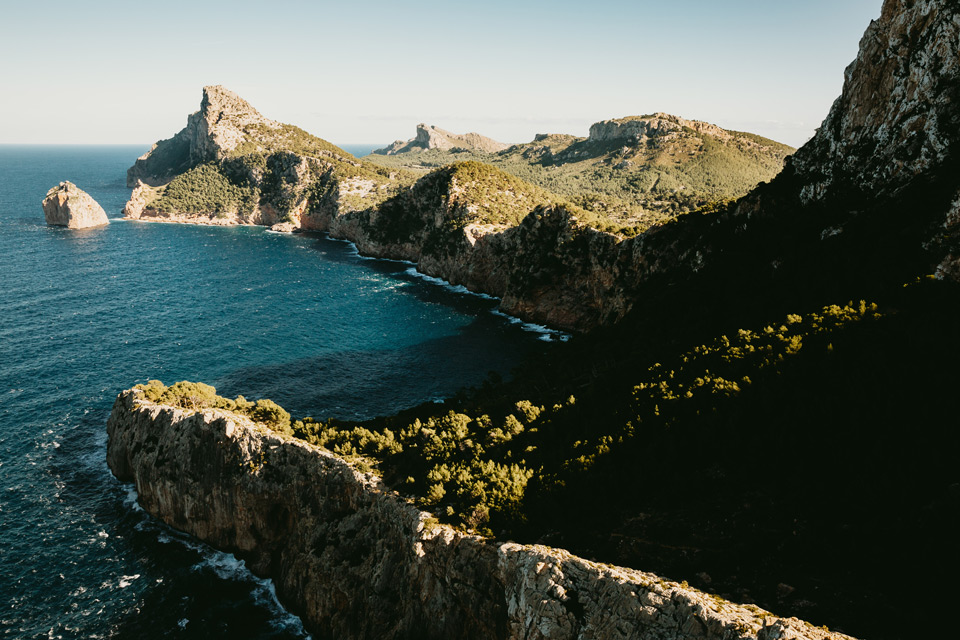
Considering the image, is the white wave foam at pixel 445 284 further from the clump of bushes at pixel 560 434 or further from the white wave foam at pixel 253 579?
the white wave foam at pixel 253 579

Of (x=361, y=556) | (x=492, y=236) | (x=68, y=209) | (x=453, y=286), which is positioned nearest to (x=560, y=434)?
(x=361, y=556)

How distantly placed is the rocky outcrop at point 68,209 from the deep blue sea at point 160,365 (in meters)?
10.9

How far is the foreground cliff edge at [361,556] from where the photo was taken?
22.4 m

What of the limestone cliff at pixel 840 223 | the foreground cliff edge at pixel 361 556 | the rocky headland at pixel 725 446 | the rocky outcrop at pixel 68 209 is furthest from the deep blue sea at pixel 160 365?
the limestone cliff at pixel 840 223

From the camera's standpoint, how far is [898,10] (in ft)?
153

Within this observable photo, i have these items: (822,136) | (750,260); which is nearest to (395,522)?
(750,260)

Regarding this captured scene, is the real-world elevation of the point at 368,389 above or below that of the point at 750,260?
below

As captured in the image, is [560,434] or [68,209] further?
[68,209]

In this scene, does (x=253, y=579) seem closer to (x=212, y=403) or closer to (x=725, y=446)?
(x=212, y=403)

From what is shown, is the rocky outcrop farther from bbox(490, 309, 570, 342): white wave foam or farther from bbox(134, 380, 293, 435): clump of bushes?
bbox(490, 309, 570, 342): white wave foam

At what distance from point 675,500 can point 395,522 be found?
19797 millimetres

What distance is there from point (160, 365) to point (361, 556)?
55843 millimetres

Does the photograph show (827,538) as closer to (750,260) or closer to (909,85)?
(750,260)

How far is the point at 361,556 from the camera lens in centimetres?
3866
